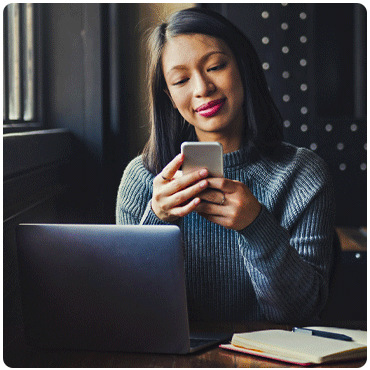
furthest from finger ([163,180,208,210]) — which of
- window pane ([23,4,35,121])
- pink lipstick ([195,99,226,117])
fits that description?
window pane ([23,4,35,121])

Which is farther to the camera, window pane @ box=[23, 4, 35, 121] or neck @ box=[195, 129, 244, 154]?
window pane @ box=[23, 4, 35, 121]

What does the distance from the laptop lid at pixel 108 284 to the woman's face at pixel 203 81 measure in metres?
0.58

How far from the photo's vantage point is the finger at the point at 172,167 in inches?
35.6

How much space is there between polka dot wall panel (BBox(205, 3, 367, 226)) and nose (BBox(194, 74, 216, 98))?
1.29 meters

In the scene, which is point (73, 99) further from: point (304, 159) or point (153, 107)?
point (304, 159)

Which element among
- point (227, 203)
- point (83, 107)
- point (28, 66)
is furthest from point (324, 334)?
point (83, 107)

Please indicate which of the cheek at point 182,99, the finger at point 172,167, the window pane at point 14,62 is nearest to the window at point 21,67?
the window pane at point 14,62

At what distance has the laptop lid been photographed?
2.56 ft

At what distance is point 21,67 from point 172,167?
1.24 meters

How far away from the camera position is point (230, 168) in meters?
1.35

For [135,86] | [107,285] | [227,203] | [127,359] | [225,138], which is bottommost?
[127,359]

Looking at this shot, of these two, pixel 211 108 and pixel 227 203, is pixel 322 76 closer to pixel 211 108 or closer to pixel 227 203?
pixel 211 108

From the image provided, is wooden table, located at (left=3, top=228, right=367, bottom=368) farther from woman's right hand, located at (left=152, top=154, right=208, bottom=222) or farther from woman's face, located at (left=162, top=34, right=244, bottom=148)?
woman's face, located at (left=162, top=34, right=244, bottom=148)

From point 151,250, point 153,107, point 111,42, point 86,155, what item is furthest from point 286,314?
point 111,42
